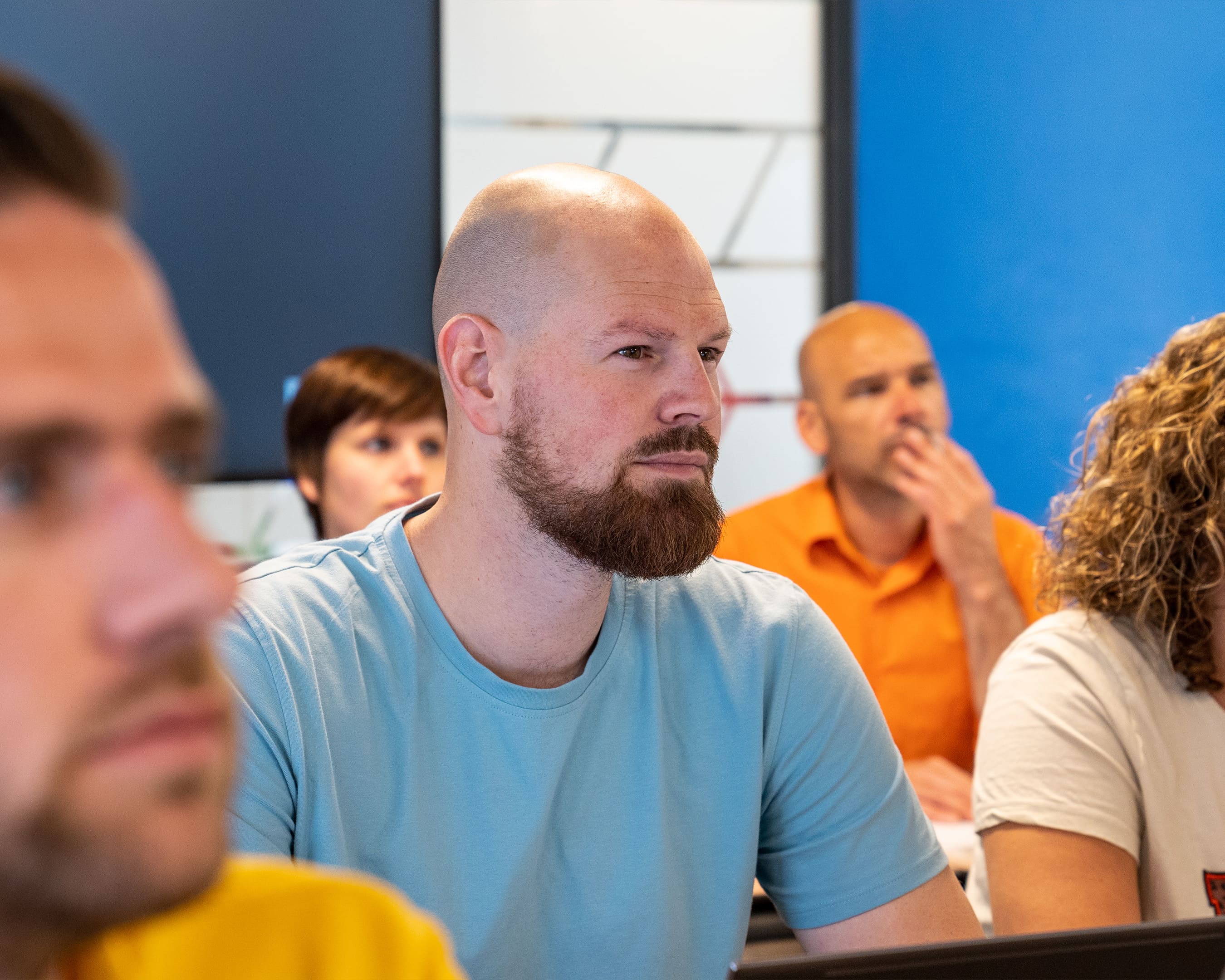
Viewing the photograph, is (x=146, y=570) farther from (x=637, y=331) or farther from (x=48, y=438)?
(x=637, y=331)

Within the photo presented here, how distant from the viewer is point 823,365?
299 centimetres

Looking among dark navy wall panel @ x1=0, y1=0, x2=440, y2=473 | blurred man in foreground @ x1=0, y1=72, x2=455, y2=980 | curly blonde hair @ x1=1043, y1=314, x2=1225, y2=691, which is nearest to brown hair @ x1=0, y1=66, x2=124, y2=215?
blurred man in foreground @ x1=0, y1=72, x2=455, y2=980

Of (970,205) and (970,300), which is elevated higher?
(970,205)

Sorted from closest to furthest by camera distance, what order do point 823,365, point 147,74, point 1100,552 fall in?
1. point 1100,552
2. point 823,365
3. point 147,74

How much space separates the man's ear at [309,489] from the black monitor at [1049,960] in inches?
83.4

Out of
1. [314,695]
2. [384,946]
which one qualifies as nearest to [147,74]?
[314,695]

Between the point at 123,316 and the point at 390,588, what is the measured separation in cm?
88

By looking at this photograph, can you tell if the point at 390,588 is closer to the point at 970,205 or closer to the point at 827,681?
the point at 827,681

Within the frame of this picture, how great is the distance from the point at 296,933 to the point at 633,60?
3504mm

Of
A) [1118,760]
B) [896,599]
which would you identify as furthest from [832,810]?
[896,599]

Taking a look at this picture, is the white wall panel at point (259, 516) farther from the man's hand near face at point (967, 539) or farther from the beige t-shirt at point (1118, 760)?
the beige t-shirt at point (1118, 760)

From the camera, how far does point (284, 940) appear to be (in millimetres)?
535

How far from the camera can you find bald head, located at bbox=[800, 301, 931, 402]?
2924 millimetres

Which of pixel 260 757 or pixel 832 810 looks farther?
pixel 832 810
